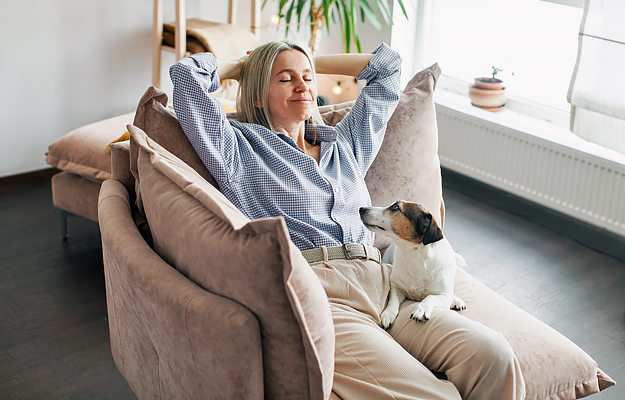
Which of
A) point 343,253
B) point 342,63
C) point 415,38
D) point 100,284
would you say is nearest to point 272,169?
point 343,253

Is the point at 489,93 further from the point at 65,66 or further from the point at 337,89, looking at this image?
the point at 65,66

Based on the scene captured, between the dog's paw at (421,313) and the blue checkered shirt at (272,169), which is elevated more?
the blue checkered shirt at (272,169)

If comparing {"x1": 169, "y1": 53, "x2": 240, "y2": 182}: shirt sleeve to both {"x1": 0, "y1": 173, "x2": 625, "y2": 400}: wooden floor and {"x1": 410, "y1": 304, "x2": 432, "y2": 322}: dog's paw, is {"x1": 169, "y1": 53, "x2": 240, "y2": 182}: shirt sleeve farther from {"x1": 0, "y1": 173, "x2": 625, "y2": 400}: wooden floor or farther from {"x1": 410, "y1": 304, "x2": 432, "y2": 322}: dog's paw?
{"x1": 0, "y1": 173, "x2": 625, "y2": 400}: wooden floor

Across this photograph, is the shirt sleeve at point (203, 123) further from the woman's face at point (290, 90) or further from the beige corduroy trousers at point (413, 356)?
the beige corduroy trousers at point (413, 356)

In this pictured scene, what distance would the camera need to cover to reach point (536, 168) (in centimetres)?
285

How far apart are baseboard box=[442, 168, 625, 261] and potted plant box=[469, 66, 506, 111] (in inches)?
17.0

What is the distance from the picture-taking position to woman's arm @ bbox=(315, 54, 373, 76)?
5.90 ft

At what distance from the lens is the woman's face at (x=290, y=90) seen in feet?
5.09

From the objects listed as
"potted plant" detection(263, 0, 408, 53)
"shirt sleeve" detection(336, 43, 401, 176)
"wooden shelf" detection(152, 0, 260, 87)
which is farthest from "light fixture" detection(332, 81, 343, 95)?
"shirt sleeve" detection(336, 43, 401, 176)

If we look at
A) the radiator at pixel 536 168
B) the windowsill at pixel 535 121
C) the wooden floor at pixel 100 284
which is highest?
the windowsill at pixel 535 121

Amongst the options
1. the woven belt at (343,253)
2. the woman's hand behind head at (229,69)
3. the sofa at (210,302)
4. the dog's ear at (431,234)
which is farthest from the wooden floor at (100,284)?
the woman's hand behind head at (229,69)

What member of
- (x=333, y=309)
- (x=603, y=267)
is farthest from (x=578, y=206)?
(x=333, y=309)

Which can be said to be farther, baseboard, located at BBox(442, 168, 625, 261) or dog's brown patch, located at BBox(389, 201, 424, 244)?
baseboard, located at BBox(442, 168, 625, 261)

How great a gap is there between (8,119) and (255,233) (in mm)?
2634
